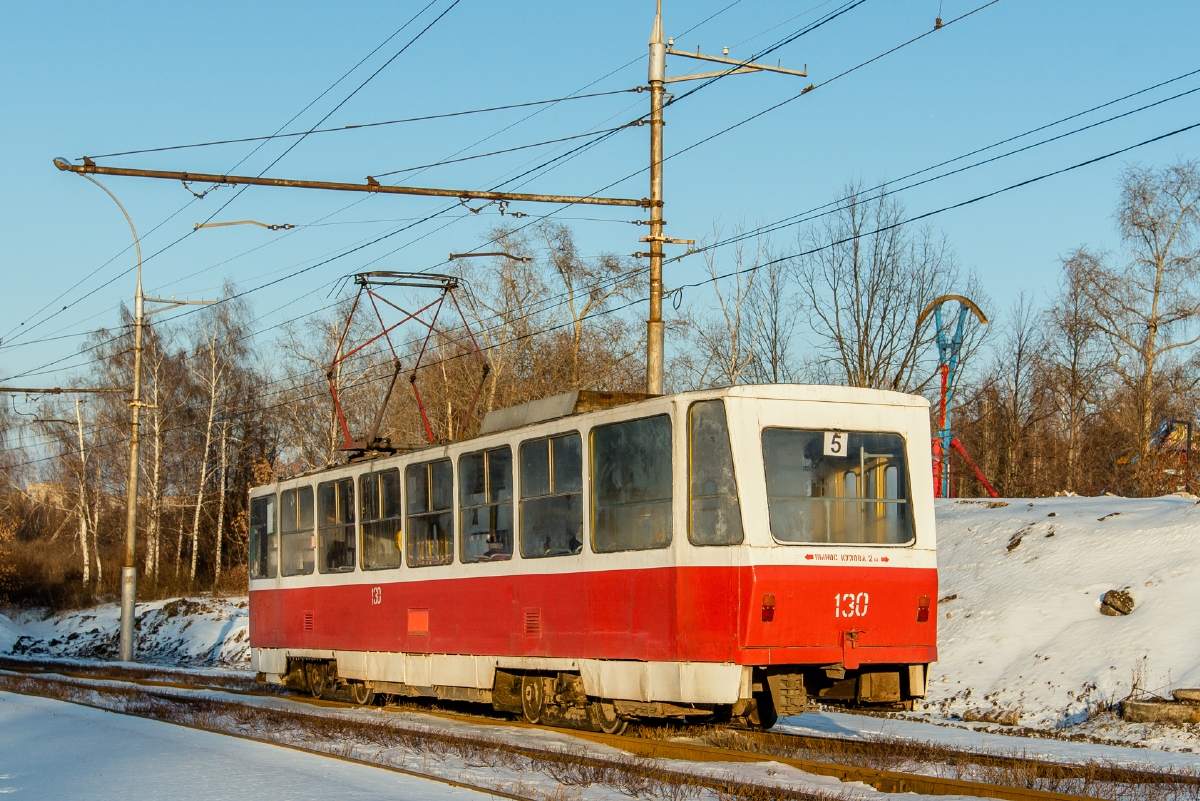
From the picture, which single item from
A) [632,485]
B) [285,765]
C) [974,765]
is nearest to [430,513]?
[632,485]

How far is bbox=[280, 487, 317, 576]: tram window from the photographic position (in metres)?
17.5

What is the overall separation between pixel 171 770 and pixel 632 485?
13.7 feet

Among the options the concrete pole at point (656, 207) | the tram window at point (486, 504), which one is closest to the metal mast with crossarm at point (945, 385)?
the concrete pole at point (656, 207)

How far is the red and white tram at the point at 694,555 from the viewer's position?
10.4 m

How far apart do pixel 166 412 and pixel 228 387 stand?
2546mm

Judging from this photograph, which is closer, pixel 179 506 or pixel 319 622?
pixel 319 622

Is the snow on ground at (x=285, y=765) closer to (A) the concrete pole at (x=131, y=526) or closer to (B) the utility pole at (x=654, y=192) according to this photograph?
(B) the utility pole at (x=654, y=192)

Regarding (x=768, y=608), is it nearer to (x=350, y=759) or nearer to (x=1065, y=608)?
(x=350, y=759)

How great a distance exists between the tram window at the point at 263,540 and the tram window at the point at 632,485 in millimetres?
8347

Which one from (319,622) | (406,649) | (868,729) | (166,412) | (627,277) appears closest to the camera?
(868,729)

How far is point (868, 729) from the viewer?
525 inches

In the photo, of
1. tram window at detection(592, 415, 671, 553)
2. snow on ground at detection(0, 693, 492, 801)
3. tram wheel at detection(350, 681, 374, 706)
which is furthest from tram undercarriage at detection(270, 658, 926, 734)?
snow on ground at detection(0, 693, 492, 801)

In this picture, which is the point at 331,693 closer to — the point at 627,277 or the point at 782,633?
the point at 782,633

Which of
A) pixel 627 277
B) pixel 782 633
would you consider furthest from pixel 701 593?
pixel 627 277
